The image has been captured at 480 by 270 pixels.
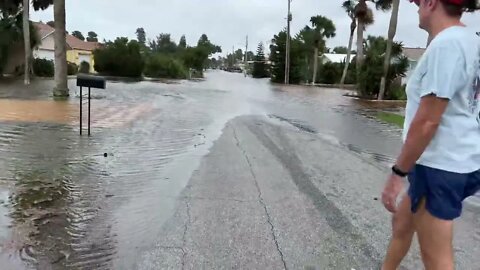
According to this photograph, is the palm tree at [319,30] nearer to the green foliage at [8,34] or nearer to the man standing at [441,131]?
the green foliage at [8,34]

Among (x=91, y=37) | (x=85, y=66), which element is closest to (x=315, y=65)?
(x=85, y=66)

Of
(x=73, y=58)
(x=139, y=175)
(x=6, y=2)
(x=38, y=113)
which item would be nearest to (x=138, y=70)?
(x=6, y=2)

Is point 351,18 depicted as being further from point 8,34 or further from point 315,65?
point 8,34

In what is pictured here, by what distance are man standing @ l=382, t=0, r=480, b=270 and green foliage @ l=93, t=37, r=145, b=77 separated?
4722 cm

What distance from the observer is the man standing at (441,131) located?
2.43 meters

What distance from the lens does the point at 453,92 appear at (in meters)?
2.43

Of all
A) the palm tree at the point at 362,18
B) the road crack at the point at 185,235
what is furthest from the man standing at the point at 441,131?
the palm tree at the point at 362,18

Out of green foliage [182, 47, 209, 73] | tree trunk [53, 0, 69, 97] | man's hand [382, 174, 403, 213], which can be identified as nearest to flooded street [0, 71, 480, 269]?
man's hand [382, 174, 403, 213]

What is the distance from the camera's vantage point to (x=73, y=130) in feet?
35.1

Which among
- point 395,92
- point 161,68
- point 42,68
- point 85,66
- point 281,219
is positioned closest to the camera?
point 281,219

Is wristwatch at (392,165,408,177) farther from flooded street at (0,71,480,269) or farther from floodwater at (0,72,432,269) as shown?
floodwater at (0,72,432,269)

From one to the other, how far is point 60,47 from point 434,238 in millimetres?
18293

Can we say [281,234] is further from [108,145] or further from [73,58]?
[73,58]

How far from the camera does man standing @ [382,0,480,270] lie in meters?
2.43
